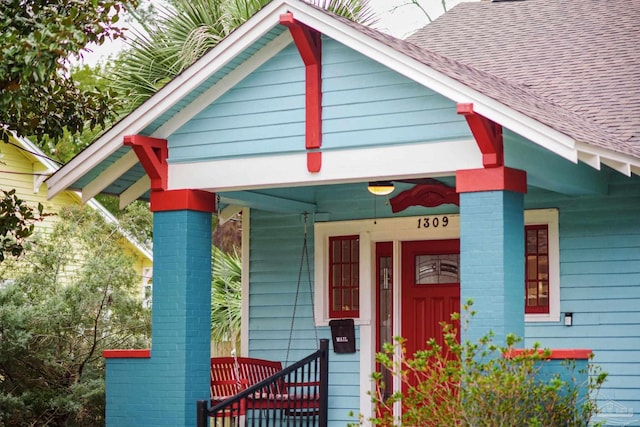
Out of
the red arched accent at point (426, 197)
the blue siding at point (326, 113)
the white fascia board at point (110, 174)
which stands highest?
the blue siding at point (326, 113)

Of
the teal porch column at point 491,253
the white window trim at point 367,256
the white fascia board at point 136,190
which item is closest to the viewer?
the teal porch column at point 491,253

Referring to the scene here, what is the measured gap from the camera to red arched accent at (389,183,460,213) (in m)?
11.8

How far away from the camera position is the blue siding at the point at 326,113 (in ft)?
32.0

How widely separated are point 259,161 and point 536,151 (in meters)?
→ 2.73

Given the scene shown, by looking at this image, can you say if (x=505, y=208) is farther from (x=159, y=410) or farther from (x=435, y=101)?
(x=159, y=410)

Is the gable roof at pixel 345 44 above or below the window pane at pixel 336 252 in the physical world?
above

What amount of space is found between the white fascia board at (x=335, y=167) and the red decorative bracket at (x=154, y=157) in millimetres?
94

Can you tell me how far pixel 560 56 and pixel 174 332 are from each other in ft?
20.3

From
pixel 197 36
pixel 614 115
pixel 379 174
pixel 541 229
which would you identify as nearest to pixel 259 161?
pixel 379 174

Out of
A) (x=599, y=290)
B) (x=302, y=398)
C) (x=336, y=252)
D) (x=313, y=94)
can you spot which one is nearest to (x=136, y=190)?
(x=336, y=252)

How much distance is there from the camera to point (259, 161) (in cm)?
1061

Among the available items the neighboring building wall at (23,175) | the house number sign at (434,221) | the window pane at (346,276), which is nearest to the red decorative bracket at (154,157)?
the window pane at (346,276)

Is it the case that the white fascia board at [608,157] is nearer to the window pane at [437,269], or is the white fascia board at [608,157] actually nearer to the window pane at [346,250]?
the window pane at [437,269]

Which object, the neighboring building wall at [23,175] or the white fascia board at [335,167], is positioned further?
the neighboring building wall at [23,175]
